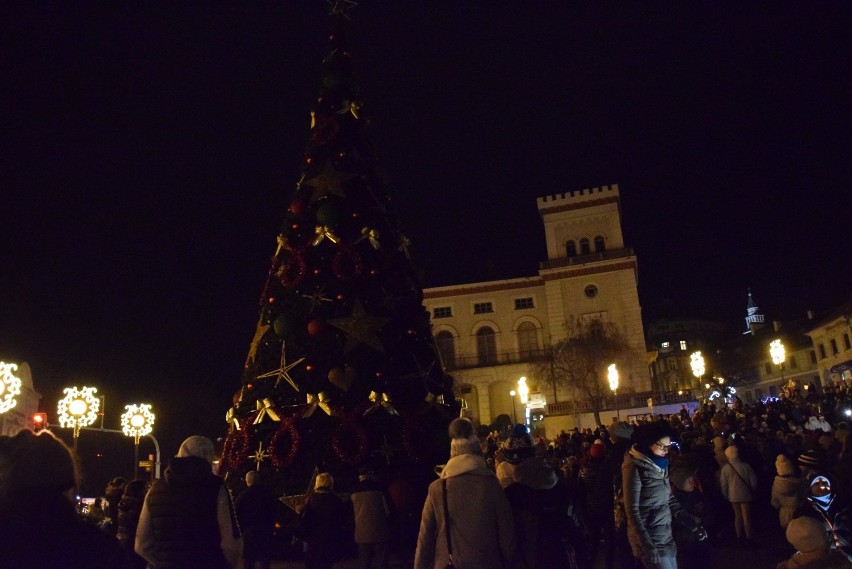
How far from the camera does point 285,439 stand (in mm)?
7910

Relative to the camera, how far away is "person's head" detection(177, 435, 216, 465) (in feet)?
13.3

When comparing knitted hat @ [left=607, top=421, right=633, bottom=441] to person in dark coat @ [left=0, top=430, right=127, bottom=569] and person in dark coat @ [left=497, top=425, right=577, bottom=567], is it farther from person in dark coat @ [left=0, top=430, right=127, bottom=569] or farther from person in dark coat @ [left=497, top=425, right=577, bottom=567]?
person in dark coat @ [left=0, top=430, right=127, bottom=569]

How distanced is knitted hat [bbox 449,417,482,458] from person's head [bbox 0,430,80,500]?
7.25ft

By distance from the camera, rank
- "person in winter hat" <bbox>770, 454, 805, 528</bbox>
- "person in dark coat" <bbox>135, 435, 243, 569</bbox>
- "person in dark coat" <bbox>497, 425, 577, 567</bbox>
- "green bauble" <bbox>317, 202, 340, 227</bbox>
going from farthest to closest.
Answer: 1. "green bauble" <bbox>317, 202, 340, 227</bbox>
2. "person in winter hat" <bbox>770, 454, 805, 528</bbox>
3. "person in dark coat" <bbox>497, 425, 577, 567</bbox>
4. "person in dark coat" <bbox>135, 435, 243, 569</bbox>

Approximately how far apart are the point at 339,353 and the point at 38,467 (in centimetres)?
568

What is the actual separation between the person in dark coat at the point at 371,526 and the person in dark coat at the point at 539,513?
96.9 inches

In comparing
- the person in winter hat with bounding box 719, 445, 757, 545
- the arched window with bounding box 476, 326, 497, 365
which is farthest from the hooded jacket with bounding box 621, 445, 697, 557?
the arched window with bounding box 476, 326, 497, 365

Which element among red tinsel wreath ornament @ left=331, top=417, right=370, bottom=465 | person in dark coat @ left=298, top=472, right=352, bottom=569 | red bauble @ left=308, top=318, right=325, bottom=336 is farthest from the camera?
red bauble @ left=308, top=318, right=325, bottom=336

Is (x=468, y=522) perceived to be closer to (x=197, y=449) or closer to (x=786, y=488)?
(x=197, y=449)

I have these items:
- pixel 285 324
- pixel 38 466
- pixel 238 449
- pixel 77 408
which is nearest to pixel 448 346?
pixel 77 408

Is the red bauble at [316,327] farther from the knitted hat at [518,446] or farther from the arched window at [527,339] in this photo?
the arched window at [527,339]

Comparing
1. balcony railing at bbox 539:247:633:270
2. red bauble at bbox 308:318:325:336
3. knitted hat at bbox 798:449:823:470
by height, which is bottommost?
knitted hat at bbox 798:449:823:470

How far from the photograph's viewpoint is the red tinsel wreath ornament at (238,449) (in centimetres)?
803

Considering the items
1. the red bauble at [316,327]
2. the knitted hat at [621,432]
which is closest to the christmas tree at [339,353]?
the red bauble at [316,327]
